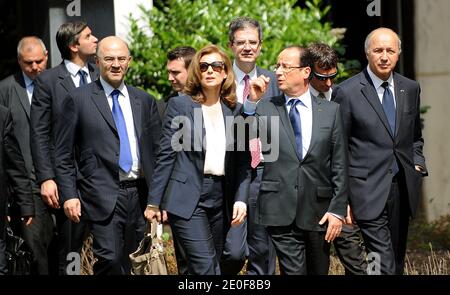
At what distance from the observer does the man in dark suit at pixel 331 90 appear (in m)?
10.2

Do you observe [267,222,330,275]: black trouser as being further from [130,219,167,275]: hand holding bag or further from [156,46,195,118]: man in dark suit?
[156,46,195,118]: man in dark suit

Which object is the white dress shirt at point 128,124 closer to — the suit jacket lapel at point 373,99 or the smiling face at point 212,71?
the smiling face at point 212,71

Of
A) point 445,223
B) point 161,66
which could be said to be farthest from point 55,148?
point 445,223

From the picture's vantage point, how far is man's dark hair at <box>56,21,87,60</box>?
1062cm

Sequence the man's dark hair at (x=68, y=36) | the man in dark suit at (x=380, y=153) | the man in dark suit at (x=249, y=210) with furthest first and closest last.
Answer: the man's dark hair at (x=68, y=36) < the man in dark suit at (x=380, y=153) < the man in dark suit at (x=249, y=210)

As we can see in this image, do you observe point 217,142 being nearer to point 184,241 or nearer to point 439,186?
point 184,241

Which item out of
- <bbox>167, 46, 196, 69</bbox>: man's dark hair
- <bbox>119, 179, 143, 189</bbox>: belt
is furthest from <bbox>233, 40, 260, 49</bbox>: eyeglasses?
<bbox>119, 179, 143, 189</bbox>: belt

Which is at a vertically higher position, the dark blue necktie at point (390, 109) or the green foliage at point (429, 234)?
the dark blue necktie at point (390, 109)

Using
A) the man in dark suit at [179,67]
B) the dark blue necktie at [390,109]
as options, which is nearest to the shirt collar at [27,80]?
the man in dark suit at [179,67]

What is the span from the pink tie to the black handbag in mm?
1997

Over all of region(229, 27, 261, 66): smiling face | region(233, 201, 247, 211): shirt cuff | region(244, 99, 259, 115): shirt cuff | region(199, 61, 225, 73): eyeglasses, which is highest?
region(229, 27, 261, 66): smiling face

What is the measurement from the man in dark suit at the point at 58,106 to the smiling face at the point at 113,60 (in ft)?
1.52

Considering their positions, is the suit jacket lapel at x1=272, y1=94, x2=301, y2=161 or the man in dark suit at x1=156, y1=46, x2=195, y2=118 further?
the man in dark suit at x1=156, y1=46, x2=195, y2=118

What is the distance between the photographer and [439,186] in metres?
14.8
